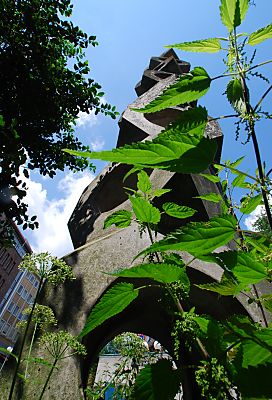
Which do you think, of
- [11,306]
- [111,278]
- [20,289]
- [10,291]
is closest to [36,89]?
[111,278]

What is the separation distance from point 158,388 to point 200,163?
1.69 feet

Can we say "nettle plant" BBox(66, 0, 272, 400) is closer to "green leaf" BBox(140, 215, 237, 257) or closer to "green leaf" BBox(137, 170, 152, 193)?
"green leaf" BBox(140, 215, 237, 257)

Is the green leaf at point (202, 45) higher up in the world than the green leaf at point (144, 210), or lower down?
higher up

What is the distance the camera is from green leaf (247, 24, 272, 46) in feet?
2.48

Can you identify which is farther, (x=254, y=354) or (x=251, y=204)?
(x=251, y=204)

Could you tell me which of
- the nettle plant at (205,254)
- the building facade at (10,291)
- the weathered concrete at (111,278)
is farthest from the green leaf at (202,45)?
the building facade at (10,291)

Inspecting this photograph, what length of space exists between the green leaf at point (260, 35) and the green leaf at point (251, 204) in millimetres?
488

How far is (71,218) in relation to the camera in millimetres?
6090

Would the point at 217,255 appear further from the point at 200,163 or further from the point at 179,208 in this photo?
the point at 179,208

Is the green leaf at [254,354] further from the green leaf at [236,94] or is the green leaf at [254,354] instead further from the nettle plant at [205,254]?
the green leaf at [236,94]

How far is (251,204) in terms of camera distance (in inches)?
38.1

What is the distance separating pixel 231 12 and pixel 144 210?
64cm

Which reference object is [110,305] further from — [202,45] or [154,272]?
[202,45]

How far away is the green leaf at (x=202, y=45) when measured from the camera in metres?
0.80
